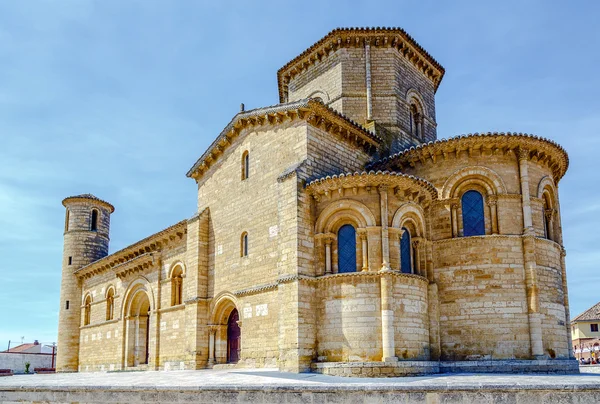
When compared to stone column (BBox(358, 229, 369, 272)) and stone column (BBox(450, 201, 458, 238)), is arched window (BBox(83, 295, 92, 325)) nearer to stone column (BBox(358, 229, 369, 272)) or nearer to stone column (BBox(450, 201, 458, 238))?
stone column (BBox(358, 229, 369, 272))

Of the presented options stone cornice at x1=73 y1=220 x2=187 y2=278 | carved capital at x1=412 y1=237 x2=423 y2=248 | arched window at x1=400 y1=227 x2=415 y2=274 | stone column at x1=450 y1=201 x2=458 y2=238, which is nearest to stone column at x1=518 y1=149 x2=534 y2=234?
stone column at x1=450 y1=201 x2=458 y2=238

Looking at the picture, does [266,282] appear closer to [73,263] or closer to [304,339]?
[304,339]

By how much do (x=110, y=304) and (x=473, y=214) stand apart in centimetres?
2070

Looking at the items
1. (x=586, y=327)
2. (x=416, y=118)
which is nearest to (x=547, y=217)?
(x=416, y=118)

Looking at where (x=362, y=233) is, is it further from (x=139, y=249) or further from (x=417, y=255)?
(x=139, y=249)

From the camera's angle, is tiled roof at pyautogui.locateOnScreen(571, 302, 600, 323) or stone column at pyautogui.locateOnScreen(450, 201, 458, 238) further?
tiled roof at pyautogui.locateOnScreen(571, 302, 600, 323)

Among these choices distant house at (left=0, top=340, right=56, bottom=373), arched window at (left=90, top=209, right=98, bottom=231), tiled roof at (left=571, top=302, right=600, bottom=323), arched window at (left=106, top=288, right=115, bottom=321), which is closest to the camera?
arched window at (left=106, top=288, right=115, bottom=321)

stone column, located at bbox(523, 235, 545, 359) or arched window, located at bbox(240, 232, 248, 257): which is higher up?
arched window, located at bbox(240, 232, 248, 257)

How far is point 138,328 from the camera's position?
27219mm

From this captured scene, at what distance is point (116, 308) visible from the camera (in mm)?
29078

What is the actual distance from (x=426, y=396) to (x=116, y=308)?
75.8 ft

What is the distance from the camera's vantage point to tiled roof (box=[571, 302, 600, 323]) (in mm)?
50250

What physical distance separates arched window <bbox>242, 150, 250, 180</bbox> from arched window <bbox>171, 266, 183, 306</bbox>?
617 cm

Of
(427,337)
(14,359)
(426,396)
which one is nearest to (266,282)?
(427,337)
